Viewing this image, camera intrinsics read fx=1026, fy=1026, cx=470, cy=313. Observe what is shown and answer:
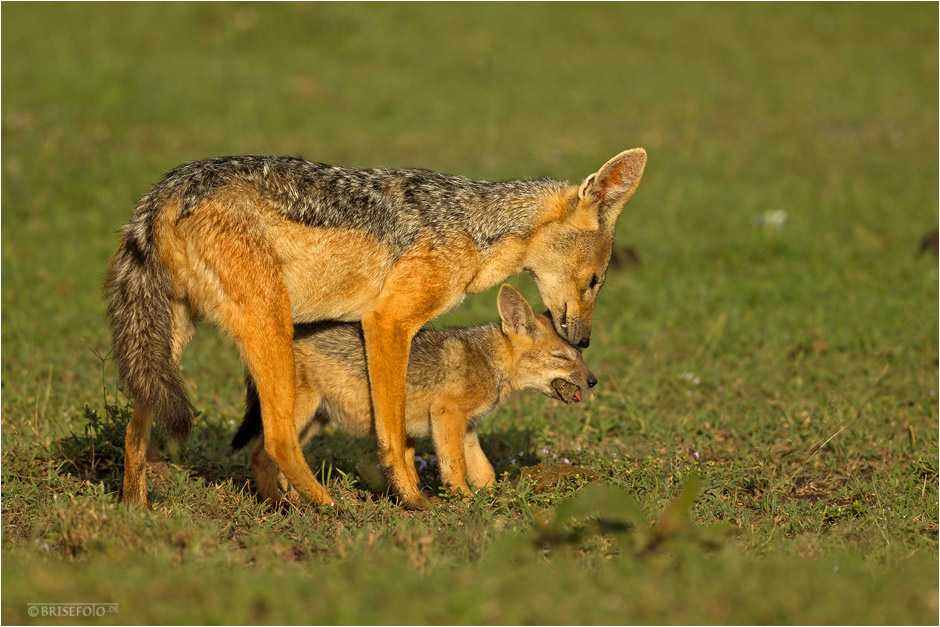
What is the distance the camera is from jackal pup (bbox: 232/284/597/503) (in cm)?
606

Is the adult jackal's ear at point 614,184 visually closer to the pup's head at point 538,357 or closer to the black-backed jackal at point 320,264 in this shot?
the black-backed jackal at point 320,264

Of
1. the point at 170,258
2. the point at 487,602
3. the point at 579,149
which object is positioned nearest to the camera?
the point at 487,602

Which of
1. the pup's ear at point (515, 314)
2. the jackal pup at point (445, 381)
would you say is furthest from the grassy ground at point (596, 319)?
the pup's ear at point (515, 314)

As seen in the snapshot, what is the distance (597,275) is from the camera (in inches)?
253

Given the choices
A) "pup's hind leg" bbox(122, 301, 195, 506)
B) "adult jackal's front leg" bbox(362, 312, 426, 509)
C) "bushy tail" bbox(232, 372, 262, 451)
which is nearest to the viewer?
Answer: "pup's hind leg" bbox(122, 301, 195, 506)

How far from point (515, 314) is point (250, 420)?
185 centimetres

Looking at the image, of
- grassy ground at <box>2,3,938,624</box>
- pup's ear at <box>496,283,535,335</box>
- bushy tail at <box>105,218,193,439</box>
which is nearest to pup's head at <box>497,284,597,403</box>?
pup's ear at <box>496,283,535,335</box>

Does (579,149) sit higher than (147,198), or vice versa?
(147,198)

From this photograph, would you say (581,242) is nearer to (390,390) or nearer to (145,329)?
(390,390)

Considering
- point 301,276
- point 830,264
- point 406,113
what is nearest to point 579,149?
point 406,113

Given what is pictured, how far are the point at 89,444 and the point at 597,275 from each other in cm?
334

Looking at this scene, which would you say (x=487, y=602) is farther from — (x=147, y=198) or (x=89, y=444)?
(x=89, y=444)

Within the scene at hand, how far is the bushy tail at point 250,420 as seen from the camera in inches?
237

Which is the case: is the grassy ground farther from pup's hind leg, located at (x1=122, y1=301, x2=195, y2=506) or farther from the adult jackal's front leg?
A: the adult jackal's front leg
